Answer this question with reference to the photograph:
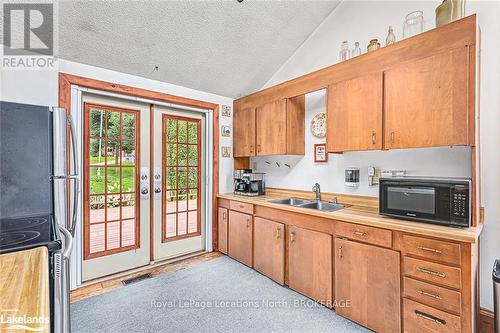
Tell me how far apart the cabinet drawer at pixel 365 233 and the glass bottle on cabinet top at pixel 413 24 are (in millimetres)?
1766

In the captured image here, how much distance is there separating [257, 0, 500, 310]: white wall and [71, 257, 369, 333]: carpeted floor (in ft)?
4.16

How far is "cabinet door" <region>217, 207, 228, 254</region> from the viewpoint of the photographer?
11.6 ft

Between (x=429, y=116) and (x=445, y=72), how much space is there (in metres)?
0.32

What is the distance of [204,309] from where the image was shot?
88.9 inches

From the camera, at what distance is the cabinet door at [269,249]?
2684 millimetres

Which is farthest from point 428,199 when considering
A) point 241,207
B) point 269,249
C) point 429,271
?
point 241,207

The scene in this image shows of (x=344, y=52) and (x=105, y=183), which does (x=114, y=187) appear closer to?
(x=105, y=183)

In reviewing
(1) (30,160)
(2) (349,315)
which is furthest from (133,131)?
(2) (349,315)

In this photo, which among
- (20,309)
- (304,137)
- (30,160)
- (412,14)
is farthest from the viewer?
(304,137)

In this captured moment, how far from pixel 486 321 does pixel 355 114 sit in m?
1.93

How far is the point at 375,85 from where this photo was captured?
2184 mm

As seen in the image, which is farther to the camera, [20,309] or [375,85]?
[375,85]

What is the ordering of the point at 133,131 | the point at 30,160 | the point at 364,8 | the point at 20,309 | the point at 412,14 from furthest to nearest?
the point at 133,131
the point at 364,8
the point at 412,14
the point at 30,160
the point at 20,309

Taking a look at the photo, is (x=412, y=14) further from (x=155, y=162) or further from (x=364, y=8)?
(x=155, y=162)
